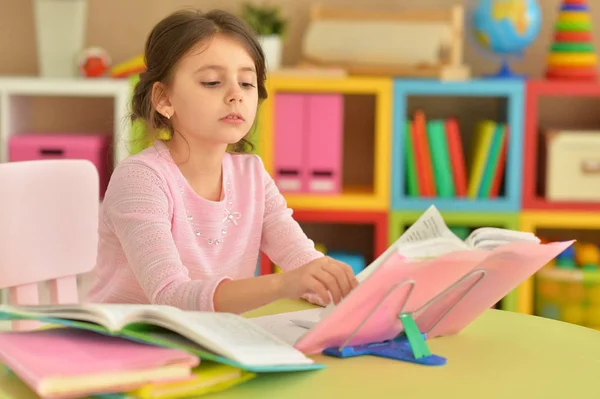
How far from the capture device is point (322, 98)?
2.93 m

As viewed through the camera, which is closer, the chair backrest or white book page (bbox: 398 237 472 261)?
white book page (bbox: 398 237 472 261)

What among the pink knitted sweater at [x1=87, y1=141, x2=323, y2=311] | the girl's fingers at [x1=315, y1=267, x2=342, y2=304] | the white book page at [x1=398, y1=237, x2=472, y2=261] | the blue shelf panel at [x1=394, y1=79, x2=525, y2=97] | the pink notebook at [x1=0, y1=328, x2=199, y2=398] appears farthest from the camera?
the blue shelf panel at [x1=394, y1=79, x2=525, y2=97]

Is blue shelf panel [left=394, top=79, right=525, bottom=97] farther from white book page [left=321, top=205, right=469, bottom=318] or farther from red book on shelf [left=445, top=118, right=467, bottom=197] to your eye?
white book page [left=321, top=205, right=469, bottom=318]

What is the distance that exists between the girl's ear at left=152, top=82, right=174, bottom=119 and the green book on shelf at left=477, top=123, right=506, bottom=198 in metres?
1.69

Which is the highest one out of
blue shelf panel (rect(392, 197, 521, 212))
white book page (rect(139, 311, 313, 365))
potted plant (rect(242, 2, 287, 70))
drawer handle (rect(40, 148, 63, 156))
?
potted plant (rect(242, 2, 287, 70))

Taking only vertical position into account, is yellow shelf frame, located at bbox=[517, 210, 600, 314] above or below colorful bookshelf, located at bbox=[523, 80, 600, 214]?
below

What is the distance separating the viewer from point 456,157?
293 centimetres

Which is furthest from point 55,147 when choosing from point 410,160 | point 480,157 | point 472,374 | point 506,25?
point 472,374

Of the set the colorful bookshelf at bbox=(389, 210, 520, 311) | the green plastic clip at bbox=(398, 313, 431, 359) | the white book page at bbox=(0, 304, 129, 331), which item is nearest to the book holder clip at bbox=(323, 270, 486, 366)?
the green plastic clip at bbox=(398, 313, 431, 359)

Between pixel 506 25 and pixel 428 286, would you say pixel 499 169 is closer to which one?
pixel 506 25

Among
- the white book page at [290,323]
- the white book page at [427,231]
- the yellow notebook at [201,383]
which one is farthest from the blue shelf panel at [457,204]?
the yellow notebook at [201,383]

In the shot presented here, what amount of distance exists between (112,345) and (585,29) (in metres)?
2.45

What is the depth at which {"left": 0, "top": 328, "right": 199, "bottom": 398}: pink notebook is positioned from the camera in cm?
79

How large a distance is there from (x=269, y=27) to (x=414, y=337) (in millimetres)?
2156
